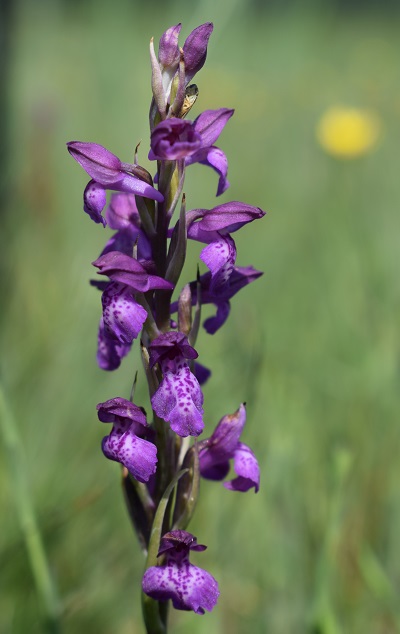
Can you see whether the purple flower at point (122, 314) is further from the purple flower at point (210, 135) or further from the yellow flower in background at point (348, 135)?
the yellow flower in background at point (348, 135)

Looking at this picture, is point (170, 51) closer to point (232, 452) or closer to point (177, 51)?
point (177, 51)

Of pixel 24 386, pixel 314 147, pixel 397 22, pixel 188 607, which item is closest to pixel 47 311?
pixel 24 386

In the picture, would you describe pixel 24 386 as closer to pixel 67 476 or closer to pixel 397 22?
pixel 67 476

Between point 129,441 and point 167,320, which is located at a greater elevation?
point 167,320

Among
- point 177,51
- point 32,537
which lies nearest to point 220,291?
point 177,51

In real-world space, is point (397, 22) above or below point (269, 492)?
above

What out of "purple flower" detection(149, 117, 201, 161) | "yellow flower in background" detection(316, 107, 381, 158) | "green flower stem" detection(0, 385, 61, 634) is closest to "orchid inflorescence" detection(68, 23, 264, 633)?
"purple flower" detection(149, 117, 201, 161)

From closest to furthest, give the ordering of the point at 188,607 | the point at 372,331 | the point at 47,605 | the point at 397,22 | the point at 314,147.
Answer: the point at 188,607 < the point at 47,605 < the point at 372,331 < the point at 314,147 < the point at 397,22

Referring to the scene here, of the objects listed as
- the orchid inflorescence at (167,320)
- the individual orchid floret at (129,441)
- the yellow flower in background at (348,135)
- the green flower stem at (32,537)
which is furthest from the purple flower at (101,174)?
the yellow flower in background at (348,135)
